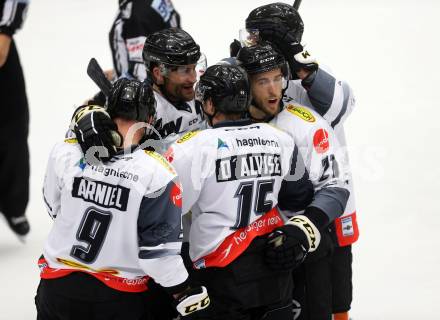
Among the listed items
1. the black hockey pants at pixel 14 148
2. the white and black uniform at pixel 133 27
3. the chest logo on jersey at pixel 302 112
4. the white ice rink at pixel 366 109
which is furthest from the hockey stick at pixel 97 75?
the black hockey pants at pixel 14 148

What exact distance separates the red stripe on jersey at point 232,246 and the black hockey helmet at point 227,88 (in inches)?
15.8

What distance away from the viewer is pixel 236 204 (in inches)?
110

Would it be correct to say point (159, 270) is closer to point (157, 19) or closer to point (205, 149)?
point (205, 149)

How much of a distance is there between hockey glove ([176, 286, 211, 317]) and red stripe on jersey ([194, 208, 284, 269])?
15 centimetres

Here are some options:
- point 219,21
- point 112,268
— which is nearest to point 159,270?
point 112,268

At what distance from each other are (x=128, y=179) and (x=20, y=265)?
8.37 ft

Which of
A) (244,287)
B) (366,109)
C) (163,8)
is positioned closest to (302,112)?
(244,287)

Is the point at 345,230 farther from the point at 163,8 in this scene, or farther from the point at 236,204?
the point at 163,8

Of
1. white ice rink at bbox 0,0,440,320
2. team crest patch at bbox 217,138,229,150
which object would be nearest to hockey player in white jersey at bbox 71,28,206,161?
team crest patch at bbox 217,138,229,150

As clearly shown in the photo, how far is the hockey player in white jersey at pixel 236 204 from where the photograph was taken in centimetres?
278

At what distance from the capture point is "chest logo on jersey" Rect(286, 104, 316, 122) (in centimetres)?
310

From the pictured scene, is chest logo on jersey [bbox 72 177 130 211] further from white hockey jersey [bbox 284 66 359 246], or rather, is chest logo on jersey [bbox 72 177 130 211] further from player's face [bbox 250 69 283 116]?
white hockey jersey [bbox 284 66 359 246]

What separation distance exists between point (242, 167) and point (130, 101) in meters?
0.43

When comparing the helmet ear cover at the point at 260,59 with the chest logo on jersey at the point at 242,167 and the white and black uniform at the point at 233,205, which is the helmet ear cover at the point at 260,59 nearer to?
the white and black uniform at the point at 233,205
